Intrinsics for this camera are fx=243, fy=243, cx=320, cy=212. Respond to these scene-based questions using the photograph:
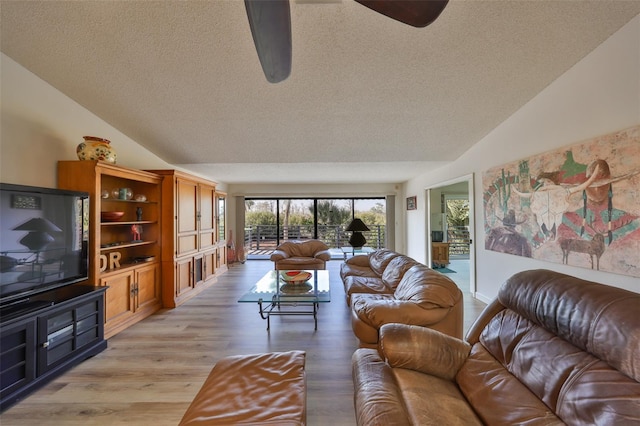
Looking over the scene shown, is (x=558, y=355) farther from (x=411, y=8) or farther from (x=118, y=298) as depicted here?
(x=118, y=298)

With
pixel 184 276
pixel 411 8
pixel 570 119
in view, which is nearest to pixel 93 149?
pixel 184 276

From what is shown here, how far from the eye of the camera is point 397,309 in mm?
1870

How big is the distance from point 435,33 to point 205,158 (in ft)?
→ 12.0

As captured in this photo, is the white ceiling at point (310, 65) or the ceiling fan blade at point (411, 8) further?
the white ceiling at point (310, 65)

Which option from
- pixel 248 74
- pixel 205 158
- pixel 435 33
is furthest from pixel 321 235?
pixel 435 33

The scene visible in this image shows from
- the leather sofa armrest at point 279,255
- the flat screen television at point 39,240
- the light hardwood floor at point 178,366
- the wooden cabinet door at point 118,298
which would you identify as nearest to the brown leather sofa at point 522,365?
the light hardwood floor at point 178,366

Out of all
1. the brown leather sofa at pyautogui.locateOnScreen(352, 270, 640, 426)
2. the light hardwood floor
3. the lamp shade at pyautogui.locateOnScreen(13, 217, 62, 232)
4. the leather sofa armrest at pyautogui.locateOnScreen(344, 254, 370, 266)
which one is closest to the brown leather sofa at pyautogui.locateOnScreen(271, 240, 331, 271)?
the leather sofa armrest at pyautogui.locateOnScreen(344, 254, 370, 266)

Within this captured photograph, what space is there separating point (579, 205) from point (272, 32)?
2.78m

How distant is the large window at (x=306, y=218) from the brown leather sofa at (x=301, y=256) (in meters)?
1.96

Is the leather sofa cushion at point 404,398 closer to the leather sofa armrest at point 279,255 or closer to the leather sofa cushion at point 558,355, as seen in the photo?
the leather sofa cushion at point 558,355

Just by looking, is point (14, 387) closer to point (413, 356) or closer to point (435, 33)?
point (413, 356)

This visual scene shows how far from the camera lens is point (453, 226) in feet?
25.5

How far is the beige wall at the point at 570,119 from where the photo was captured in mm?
1770

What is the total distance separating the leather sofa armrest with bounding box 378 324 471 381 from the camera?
1.26 metres
